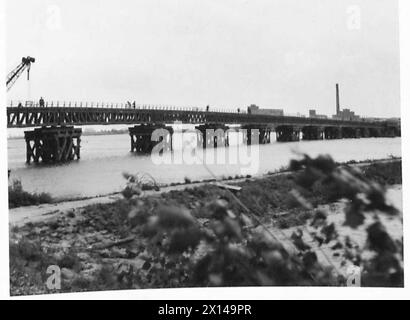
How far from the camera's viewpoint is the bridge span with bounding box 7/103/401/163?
35.6ft

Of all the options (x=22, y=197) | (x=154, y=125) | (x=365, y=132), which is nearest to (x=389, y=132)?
(x=365, y=132)

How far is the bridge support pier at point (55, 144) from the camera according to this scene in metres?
13.6

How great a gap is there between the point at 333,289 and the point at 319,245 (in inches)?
117

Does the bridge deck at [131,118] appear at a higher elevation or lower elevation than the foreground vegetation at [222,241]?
higher

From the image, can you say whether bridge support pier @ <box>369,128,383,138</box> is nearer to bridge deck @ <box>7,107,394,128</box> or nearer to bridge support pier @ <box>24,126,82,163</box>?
bridge deck @ <box>7,107,394,128</box>

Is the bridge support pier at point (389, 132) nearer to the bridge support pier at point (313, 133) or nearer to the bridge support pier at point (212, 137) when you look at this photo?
the bridge support pier at point (313, 133)

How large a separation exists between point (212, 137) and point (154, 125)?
5.56 m

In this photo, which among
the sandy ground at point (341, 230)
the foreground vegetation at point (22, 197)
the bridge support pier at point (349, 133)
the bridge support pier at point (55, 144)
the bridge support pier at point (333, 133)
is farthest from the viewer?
the bridge support pier at point (55, 144)

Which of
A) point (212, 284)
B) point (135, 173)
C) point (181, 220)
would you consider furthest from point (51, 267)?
point (181, 220)

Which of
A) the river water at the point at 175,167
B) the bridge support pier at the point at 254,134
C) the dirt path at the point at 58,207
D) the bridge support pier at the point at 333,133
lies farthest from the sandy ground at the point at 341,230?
the bridge support pier at the point at 333,133

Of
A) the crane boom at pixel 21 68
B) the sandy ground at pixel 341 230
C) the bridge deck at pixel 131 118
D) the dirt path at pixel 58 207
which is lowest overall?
the dirt path at pixel 58 207

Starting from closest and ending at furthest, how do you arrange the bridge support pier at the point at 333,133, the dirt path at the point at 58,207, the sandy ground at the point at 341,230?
the sandy ground at the point at 341,230
the dirt path at the point at 58,207
the bridge support pier at the point at 333,133

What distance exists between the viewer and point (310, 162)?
3246 mm

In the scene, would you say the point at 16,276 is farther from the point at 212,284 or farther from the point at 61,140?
the point at 61,140
